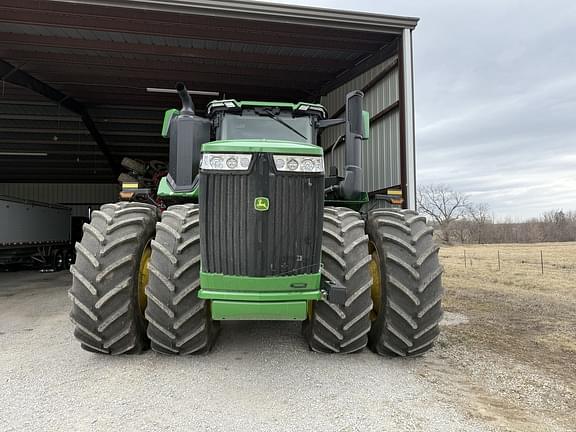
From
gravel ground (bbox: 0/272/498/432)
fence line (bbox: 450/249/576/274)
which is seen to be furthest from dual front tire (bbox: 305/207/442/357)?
fence line (bbox: 450/249/576/274)

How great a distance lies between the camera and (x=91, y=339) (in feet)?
13.3

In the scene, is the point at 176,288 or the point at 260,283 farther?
the point at 176,288

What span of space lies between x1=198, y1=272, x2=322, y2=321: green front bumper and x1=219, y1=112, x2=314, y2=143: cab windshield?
87.8 inches

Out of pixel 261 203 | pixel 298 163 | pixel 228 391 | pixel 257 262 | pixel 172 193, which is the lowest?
pixel 228 391

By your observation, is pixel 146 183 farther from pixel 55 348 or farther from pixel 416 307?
pixel 416 307

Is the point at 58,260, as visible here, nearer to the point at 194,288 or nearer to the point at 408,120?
the point at 408,120

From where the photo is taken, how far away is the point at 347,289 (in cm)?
381

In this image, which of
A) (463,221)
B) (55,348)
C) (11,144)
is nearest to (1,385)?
(55,348)

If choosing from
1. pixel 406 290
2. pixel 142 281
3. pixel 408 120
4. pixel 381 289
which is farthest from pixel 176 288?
pixel 408 120

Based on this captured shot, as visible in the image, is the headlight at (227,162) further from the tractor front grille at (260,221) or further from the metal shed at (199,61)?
the metal shed at (199,61)

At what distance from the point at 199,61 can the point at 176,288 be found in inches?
297

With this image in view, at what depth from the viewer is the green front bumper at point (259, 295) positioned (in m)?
3.37

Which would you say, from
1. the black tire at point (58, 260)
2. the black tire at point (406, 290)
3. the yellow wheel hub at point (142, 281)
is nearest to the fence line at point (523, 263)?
the black tire at point (406, 290)

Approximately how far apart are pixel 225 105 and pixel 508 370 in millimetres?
4245
